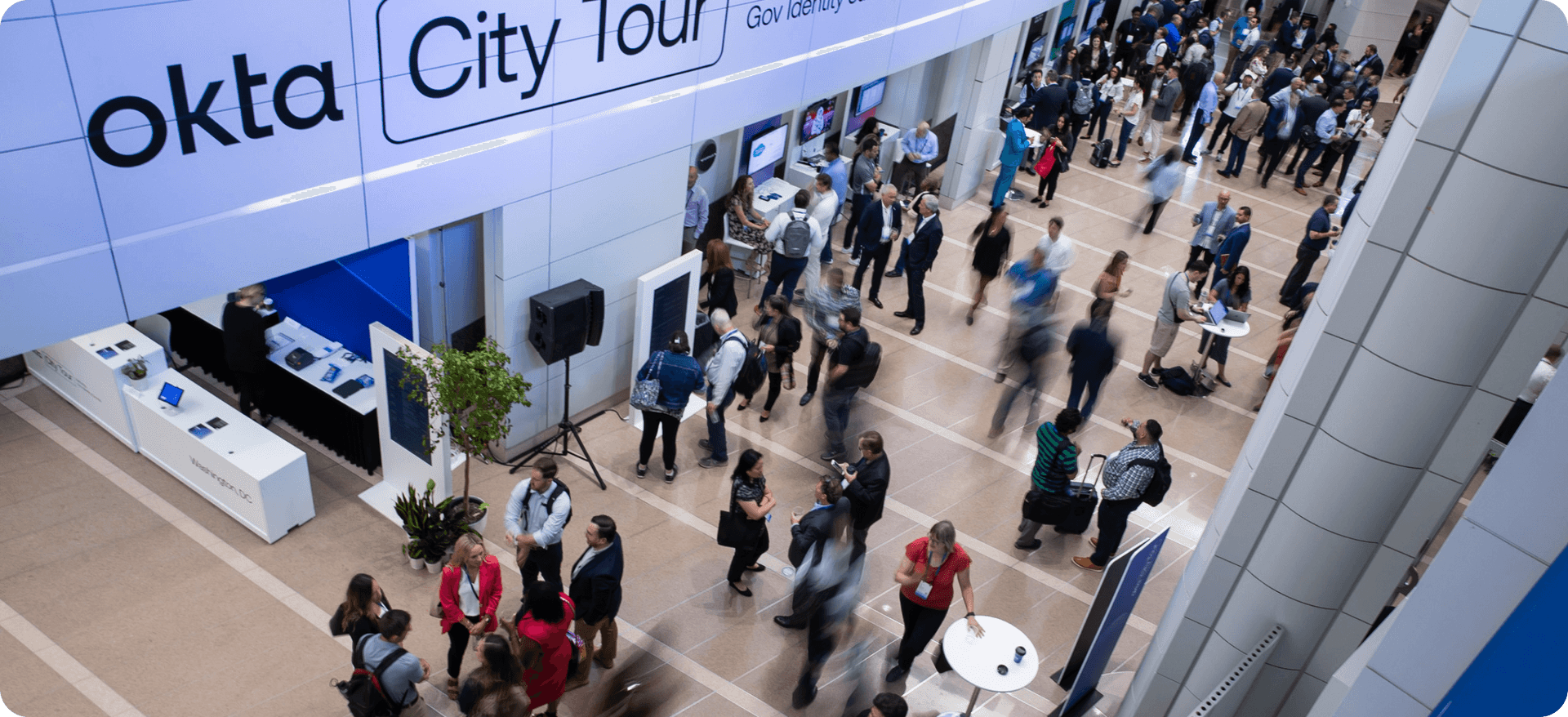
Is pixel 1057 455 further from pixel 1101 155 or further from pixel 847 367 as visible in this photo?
pixel 1101 155

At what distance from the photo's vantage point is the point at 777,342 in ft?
28.9

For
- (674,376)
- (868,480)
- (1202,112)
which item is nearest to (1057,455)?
(868,480)

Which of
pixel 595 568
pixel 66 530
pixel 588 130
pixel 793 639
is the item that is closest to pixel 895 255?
pixel 588 130

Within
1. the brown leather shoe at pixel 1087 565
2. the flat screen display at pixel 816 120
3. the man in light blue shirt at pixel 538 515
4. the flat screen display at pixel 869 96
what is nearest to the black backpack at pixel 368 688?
the man in light blue shirt at pixel 538 515

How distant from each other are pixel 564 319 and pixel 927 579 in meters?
3.32

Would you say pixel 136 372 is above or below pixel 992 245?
below

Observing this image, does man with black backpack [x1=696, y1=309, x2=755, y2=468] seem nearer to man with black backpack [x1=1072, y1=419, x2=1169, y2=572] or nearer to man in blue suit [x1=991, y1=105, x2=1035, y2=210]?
man with black backpack [x1=1072, y1=419, x2=1169, y2=572]

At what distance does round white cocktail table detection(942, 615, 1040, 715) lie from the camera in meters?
5.80

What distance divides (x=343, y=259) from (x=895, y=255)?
6613 millimetres

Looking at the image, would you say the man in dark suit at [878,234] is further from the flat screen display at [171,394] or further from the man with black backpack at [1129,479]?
the flat screen display at [171,394]

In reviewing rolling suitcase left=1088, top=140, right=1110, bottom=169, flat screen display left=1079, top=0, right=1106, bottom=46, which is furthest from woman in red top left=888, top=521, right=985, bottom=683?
flat screen display left=1079, top=0, right=1106, bottom=46

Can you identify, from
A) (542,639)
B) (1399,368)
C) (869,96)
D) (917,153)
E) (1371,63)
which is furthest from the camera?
(1371,63)

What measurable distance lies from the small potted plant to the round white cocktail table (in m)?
5.99

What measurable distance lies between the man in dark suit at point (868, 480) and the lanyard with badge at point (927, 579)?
69 centimetres
